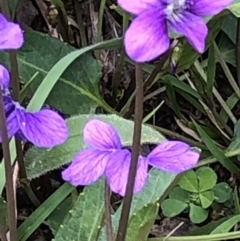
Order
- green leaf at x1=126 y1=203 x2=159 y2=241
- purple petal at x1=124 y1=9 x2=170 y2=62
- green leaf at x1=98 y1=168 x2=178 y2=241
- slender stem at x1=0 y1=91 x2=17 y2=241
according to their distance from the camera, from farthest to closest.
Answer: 1. green leaf at x1=98 y1=168 x2=178 y2=241
2. green leaf at x1=126 y1=203 x2=159 y2=241
3. slender stem at x1=0 y1=91 x2=17 y2=241
4. purple petal at x1=124 y1=9 x2=170 y2=62

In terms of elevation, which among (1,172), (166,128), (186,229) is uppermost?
(1,172)

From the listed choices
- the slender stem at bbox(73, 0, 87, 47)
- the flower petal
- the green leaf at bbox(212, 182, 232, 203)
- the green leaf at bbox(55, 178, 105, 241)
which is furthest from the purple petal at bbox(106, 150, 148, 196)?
the slender stem at bbox(73, 0, 87, 47)

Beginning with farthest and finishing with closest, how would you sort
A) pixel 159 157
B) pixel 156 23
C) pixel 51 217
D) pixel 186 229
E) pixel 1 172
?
pixel 186 229, pixel 51 217, pixel 1 172, pixel 159 157, pixel 156 23

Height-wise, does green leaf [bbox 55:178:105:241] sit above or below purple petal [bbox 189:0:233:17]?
below

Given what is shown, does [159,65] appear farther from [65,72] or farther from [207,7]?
[207,7]

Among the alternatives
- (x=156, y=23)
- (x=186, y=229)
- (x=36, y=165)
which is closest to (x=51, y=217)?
(x=36, y=165)

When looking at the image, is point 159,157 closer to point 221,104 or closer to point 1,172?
point 1,172

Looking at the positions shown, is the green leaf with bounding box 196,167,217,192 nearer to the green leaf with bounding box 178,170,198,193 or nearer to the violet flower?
the green leaf with bounding box 178,170,198,193
